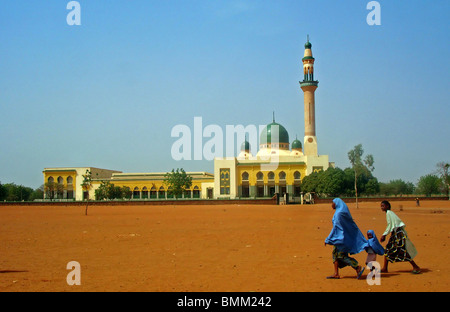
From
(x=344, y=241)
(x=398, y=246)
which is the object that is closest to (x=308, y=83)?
(x=398, y=246)

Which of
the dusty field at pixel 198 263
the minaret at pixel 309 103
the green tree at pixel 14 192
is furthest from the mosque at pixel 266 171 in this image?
the dusty field at pixel 198 263

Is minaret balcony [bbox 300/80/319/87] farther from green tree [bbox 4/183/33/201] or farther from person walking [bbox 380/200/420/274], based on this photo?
person walking [bbox 380/200/420/274]

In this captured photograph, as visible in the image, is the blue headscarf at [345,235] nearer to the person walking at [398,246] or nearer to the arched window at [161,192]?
the person walking at [398,246]

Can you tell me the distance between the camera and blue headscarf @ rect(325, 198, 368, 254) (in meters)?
6.91

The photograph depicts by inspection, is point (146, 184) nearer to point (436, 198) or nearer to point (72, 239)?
point (436, 198)

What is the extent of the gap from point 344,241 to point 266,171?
5244 cm

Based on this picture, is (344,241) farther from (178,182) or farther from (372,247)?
(178,182)

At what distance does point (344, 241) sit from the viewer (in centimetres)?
690

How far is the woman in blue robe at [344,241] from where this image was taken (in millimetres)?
6895

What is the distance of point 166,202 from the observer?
44438 millimetres

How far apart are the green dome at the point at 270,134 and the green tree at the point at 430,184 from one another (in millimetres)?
20142
